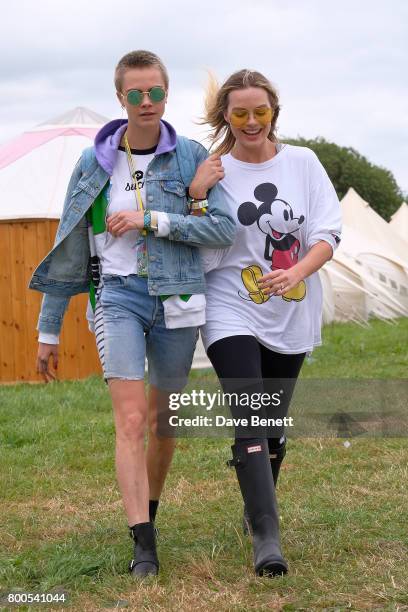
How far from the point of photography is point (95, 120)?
517 inches

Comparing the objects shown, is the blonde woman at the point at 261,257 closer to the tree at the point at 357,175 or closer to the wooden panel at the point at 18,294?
the wooden panel at the point at 18,294

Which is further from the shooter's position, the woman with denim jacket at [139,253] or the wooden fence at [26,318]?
the wooden fence at [26,318]

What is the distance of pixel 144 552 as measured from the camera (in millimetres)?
3811

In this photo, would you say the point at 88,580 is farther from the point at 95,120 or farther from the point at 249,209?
the point at 95,120

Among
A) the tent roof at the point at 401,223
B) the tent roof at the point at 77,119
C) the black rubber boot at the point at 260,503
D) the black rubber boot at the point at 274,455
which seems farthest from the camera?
the tent roof at the point at 401,223

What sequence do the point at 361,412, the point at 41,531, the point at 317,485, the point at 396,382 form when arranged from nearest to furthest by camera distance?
the point at 41,531, the point at 317,485, the point at 361,412, the point at 396,382

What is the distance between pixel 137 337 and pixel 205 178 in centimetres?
65

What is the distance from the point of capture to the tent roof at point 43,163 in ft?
37.5

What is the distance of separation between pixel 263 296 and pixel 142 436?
0.72 meters

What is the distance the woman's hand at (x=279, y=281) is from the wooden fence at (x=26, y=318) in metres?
7.05

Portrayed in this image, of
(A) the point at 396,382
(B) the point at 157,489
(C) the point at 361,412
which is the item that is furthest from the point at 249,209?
(A) the point at 396,382

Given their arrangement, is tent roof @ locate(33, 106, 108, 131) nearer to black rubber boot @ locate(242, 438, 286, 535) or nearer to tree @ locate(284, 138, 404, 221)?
black rubber boot @ locate(242, 438, 286, 535)

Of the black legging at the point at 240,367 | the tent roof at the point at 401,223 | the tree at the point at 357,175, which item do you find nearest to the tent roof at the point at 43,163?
the black legging at the point at 240,367

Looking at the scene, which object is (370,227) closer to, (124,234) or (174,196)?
(174,196)
